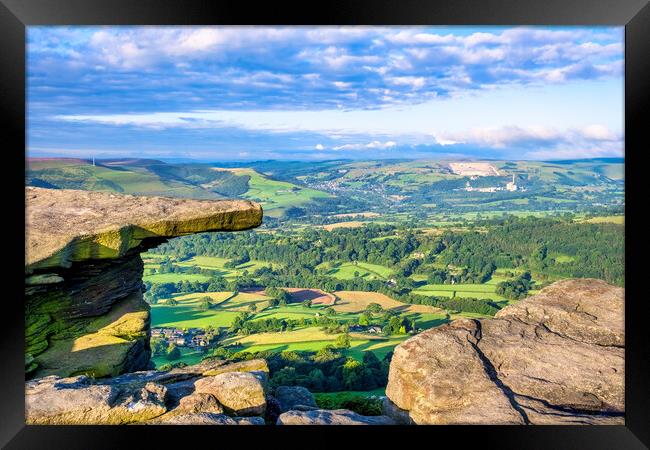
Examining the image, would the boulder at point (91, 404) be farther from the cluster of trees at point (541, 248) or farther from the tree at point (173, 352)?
the cluster of trees at point (541, 248)

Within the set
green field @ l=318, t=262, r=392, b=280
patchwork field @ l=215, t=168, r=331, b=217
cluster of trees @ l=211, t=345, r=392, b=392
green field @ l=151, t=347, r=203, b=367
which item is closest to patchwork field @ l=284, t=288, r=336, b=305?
green field @ l=318, t=262, r=392, b=280

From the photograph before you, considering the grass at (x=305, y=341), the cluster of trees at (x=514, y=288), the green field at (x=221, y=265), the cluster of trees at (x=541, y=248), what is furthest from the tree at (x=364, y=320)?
the cluster of trees at (x=541, y=248)

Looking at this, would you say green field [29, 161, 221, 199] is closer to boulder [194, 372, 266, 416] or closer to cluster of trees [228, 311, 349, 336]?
cluster of trees [228, 311, 349, 336]

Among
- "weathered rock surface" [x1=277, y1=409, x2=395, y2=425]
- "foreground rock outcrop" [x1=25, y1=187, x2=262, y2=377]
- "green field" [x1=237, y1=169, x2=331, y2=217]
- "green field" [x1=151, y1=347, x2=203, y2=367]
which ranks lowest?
"green field" [x1=151, y1=347, x2=203, y2=367]

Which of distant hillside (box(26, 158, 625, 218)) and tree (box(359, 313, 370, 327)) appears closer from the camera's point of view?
tree (box(359, 313, 370, 327))

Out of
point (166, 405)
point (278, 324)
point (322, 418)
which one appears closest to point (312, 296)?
point (278, 324)

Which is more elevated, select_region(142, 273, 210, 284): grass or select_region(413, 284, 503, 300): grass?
select_region(142, 273, 210, 284): grass

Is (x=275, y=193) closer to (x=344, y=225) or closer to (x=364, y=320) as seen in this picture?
(x=344, y=225)
